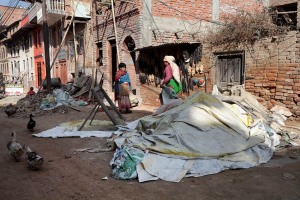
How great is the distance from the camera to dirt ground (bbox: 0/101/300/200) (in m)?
3.28

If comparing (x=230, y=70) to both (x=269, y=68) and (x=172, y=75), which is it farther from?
(x=172, y=75)

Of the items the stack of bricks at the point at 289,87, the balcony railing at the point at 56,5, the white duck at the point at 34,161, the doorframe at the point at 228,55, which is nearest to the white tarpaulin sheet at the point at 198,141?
the white duck at the point at 34,161

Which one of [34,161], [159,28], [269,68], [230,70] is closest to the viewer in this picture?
[34,161]

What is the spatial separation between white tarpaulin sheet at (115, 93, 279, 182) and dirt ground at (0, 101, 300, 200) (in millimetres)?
162

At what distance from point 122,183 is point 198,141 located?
4.65 ft

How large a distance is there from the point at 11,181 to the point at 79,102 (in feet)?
29.4

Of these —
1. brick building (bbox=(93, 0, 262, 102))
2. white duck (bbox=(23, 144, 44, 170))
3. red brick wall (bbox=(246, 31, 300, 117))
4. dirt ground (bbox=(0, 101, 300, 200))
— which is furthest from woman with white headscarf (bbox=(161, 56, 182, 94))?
white duck (bbox=(23, 144, 44, 170))

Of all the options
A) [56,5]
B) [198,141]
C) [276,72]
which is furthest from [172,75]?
[56,5]

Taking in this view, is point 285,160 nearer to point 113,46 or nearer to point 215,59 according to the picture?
point 215,59

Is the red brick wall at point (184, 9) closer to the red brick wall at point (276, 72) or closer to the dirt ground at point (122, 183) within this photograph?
the red brick wall at point (276, 72)

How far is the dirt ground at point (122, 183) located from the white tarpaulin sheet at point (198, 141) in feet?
0.53

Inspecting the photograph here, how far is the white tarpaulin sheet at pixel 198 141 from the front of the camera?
3908 millimetres

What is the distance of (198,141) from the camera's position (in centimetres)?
439

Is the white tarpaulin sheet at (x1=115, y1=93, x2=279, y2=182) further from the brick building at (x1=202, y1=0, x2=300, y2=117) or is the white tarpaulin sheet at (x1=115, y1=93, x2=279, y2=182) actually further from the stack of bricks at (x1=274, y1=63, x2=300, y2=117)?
the brick building at (x1=202, y1=0, x2=300, y2=117)
